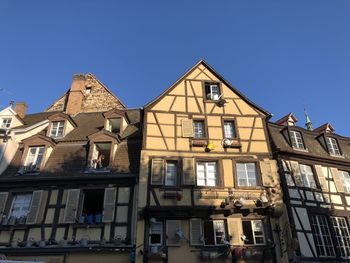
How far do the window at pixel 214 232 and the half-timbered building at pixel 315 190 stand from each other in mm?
2772

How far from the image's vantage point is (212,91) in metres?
18.0

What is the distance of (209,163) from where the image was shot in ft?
50.6

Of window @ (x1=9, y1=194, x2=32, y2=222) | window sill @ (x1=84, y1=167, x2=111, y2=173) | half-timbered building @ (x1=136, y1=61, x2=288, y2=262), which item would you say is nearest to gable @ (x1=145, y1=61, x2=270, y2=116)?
half-timbered building @ (x1=136, y1=61, x2=288, y2=262)

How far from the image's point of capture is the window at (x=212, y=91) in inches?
691

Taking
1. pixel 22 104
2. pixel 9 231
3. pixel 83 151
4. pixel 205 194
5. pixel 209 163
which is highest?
pixel 22 104

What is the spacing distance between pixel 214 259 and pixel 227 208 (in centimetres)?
202

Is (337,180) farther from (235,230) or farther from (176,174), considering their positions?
(176,174)

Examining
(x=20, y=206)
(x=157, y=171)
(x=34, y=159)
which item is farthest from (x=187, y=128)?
(x=20, y=206)

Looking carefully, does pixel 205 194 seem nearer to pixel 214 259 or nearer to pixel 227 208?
pixel 227 208

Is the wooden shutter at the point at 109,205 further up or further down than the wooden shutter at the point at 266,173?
→ further down

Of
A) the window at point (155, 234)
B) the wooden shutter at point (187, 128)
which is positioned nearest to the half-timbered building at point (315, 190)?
the wooden shutter at point (187, 128)

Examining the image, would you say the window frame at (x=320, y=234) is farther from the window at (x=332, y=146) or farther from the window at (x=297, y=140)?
the window at (x=332, y=146)

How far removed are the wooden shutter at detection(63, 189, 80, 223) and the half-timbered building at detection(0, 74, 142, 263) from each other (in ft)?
0.13

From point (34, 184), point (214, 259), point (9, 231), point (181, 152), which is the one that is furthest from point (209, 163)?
point (9, 231)
